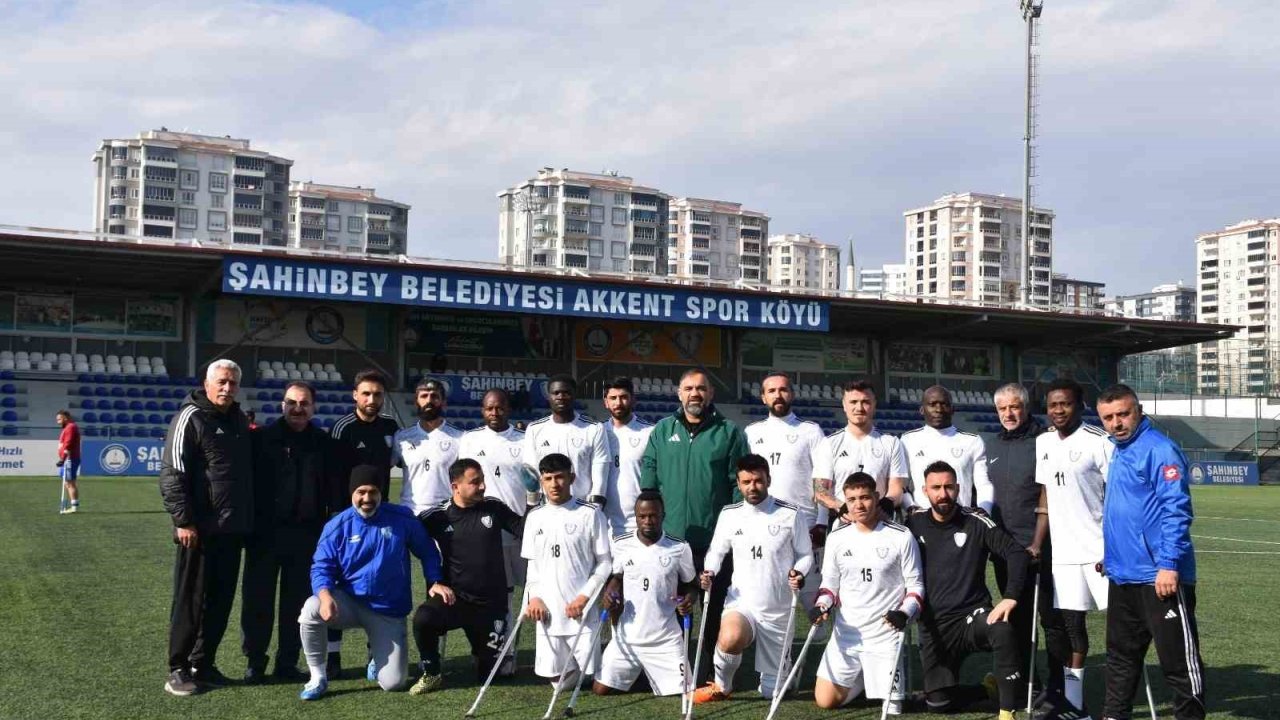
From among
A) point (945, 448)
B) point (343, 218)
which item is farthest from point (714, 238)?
point (945, 448)

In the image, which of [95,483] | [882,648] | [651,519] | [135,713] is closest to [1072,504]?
[882,648]

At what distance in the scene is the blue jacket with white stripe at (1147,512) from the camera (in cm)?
557

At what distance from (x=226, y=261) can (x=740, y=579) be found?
2178cm

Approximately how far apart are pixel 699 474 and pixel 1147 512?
2719 mm

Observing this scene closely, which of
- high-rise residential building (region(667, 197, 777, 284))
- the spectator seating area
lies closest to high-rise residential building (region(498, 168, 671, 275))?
high-rise residential building (region(667, 197, 777, 284))

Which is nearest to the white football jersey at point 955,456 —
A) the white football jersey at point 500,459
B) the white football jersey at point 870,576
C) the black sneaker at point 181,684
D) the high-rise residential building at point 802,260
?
the white football jersey at point 870,576

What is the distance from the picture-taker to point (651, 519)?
23.2ft

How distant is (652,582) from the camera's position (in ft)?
23.5

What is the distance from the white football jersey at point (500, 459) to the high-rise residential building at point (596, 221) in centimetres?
12290

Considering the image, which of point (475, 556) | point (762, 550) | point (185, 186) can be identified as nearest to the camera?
point (762, 550)

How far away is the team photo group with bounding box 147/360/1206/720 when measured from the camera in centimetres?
662

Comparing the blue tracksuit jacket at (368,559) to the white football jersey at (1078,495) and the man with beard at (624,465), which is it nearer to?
the man with beard at (624,465)

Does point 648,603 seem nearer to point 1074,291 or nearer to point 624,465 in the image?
point 624,465

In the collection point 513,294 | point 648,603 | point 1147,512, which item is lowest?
point 648,603
